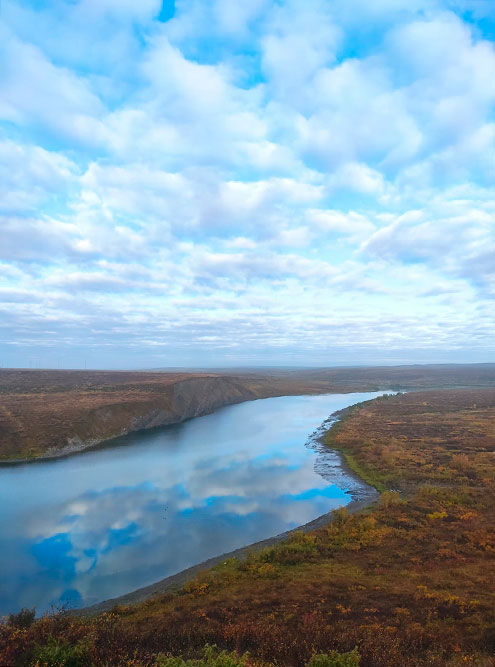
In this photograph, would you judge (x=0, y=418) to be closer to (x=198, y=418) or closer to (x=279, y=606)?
(x=198, y=418)

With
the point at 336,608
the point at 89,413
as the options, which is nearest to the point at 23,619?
the point at 336,608

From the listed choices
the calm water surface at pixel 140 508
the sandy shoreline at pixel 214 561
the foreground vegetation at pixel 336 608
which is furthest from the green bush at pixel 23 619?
the calm water surface at pixel 140 508

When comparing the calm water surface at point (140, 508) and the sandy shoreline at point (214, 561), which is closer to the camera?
the sandy shoreline at point (214, 561)

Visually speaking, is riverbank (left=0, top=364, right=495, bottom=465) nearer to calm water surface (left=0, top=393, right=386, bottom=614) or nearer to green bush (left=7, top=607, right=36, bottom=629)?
calm water surface (left=0, top=393, right=386, bottom=614)

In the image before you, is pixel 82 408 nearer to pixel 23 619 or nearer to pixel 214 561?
pixel 214 561

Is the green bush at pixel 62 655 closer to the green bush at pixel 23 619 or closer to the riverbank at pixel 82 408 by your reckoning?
the green bush at pixel 23 619
